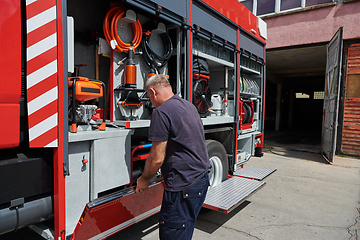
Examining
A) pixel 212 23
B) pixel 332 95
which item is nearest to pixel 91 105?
pixel 212 23

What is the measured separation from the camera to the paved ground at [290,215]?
3.06m

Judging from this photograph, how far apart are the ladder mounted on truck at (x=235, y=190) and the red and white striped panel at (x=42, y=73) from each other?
6.71 feet

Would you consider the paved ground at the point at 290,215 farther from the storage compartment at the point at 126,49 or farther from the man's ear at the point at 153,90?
the man's ear at the point at 153,90

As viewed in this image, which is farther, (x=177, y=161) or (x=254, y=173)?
(x=254, y=173)

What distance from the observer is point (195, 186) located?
1.95 m

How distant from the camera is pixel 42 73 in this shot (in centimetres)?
178

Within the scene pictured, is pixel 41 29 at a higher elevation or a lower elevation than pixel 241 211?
higher

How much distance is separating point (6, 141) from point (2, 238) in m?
1.51

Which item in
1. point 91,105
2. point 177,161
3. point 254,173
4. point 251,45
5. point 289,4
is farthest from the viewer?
point 289,4

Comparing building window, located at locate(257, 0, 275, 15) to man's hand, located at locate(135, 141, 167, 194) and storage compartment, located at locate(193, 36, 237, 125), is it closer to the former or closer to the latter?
storage compartment, located at locate(193, 36, 237, 125)

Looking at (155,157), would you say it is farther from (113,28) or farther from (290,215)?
(290,215)

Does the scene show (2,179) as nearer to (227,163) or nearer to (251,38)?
(227,163)

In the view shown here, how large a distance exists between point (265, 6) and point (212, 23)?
673 centimetres

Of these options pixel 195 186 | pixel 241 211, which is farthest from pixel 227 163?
pixel 195 186
